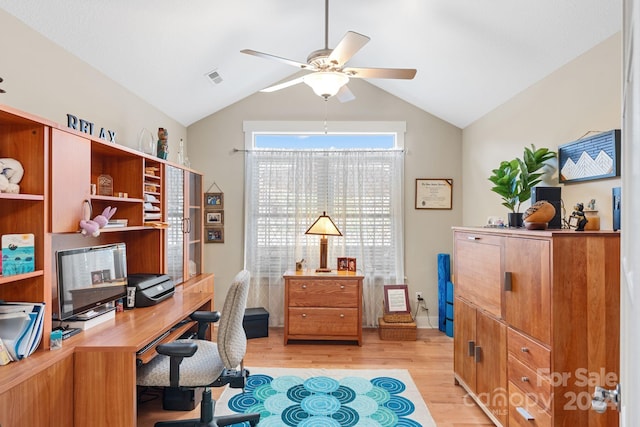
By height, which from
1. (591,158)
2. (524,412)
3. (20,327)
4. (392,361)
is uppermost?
(591,158)

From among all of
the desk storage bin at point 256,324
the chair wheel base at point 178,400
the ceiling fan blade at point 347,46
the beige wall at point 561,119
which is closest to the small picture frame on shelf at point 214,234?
the desk storage bin at point 256,324

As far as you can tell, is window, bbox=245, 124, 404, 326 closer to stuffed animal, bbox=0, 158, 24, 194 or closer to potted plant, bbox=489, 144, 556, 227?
potted plant, bbox=489, 144, 556, 227

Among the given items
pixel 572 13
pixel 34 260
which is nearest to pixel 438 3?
pixel 572 13

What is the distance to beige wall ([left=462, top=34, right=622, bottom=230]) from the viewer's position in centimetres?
200

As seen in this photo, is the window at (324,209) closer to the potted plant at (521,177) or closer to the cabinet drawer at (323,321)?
the cabinet drawer at (323,321)

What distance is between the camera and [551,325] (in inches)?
67.6

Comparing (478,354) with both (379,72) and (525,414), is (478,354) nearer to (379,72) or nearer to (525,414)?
(525,414)

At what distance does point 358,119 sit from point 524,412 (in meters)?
3.28

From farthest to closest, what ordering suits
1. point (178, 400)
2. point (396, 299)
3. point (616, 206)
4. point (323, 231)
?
1. point (396, 299)
2. point (323, 231)
3. point (178, 400)
4. point (616, 206)

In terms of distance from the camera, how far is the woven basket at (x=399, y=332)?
379 centimetres

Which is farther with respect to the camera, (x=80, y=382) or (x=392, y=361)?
(x=392, y=361)

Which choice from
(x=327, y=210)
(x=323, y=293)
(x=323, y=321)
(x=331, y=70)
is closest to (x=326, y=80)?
(x=331, y=70)

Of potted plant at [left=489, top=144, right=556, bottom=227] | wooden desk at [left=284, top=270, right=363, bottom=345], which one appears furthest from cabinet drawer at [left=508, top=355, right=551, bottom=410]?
wooden desk at [left=284, top=270, right=363, bottom=345]

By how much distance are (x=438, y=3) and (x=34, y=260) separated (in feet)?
9.12
